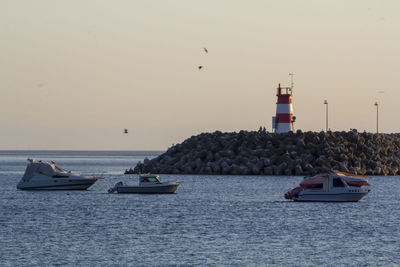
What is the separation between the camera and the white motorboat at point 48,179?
79.4m

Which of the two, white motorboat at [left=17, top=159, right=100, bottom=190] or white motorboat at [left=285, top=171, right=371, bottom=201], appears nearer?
white motorboat at [left=285, top=171, right=371, bottom=201]

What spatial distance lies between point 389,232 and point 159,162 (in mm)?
63580

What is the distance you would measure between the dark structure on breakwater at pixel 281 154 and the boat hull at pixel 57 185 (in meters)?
24.2

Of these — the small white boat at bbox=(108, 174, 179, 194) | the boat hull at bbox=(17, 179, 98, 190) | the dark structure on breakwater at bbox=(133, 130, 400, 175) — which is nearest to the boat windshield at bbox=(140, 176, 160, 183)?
the small white boat at bbox=(108, 174, 179, 194)

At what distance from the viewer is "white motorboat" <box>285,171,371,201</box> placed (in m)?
63.9

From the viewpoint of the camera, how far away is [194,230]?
47.7 metres

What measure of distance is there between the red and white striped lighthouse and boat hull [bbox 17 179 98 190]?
30.5 metres

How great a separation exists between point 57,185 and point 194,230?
3458cm

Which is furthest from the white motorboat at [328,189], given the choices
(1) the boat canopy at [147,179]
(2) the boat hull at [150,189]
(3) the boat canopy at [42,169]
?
(3) the boat canopy at [42,169]

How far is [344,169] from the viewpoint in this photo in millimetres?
96625

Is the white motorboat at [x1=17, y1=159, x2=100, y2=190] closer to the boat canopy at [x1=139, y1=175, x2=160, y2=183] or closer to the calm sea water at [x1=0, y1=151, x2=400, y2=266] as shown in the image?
the calm sea water at [x1=0, y1=151, x2=400, y2=266]

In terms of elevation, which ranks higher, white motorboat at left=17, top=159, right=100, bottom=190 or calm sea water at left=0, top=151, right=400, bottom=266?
white motorboat at left=17, top=159, right=100, bottom=190

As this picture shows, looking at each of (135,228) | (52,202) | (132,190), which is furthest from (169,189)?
(135,228)

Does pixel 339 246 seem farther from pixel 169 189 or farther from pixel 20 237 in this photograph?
pixel 169 189
